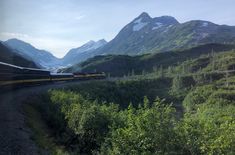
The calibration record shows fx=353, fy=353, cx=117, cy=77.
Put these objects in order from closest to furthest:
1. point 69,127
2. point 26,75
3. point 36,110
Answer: point 69,127, point 36,110, point 26,75

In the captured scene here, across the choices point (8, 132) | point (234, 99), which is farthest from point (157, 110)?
point (234, 99)

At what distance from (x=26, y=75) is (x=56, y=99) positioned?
14905 mm

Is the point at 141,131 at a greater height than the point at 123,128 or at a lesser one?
greater

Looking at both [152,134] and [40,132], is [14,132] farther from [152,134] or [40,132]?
[152,134]

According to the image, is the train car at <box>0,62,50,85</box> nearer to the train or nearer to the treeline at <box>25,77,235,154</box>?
the train

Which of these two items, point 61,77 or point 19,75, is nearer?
point 19,75

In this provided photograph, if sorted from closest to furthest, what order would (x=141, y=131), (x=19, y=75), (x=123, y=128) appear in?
1. (x=141, y=131)
2. (x=123, y=128)
3. (x=19, y=75)

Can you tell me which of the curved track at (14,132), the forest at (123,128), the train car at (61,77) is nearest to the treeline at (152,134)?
the forest at (123,128)

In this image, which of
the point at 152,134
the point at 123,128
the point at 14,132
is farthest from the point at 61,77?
the point at 152,134

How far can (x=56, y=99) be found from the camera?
45.0 m

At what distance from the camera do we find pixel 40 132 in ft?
103

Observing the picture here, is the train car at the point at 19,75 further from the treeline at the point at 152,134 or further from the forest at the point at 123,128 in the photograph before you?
the treeline at the point at 152,134

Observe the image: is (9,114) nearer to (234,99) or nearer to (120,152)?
(120,152)

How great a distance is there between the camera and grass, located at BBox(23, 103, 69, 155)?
1033 inches
